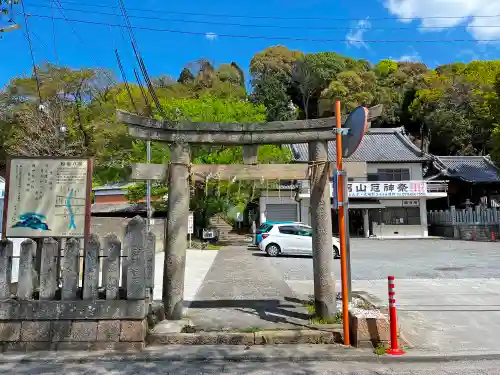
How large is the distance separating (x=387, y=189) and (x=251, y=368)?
2904cm

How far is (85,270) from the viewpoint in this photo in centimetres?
559

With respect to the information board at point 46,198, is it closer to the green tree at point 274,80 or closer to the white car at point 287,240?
the white car at point 287,240

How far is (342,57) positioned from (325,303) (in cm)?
4972

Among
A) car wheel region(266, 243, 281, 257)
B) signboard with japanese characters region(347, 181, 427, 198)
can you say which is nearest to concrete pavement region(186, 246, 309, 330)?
car wheel region(266, 243, 281, 257)

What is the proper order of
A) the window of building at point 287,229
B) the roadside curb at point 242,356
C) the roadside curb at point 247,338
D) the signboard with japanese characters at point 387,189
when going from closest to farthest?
the roadside curb at point 242,356, the roadside curb at point 247,338, the window of building at point 287,229, the signboard with japanese characters at point 387,189

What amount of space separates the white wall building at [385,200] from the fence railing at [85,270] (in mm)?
24119

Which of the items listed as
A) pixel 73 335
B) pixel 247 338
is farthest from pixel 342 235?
pixel 73 335

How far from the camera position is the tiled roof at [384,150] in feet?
112

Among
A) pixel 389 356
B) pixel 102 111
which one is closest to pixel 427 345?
pixel 389 356

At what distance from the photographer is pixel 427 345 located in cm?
574

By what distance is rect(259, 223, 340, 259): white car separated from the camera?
19.2 metres

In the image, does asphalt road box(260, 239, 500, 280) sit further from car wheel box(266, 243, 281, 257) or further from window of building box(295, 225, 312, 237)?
window of building box(295, 225, 312, 237)

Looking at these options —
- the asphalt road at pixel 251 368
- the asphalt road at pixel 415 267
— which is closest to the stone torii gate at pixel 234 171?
the asphalt road at pixel 251 368

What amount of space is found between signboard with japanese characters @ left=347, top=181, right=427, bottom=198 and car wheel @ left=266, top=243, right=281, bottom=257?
14006 mm
